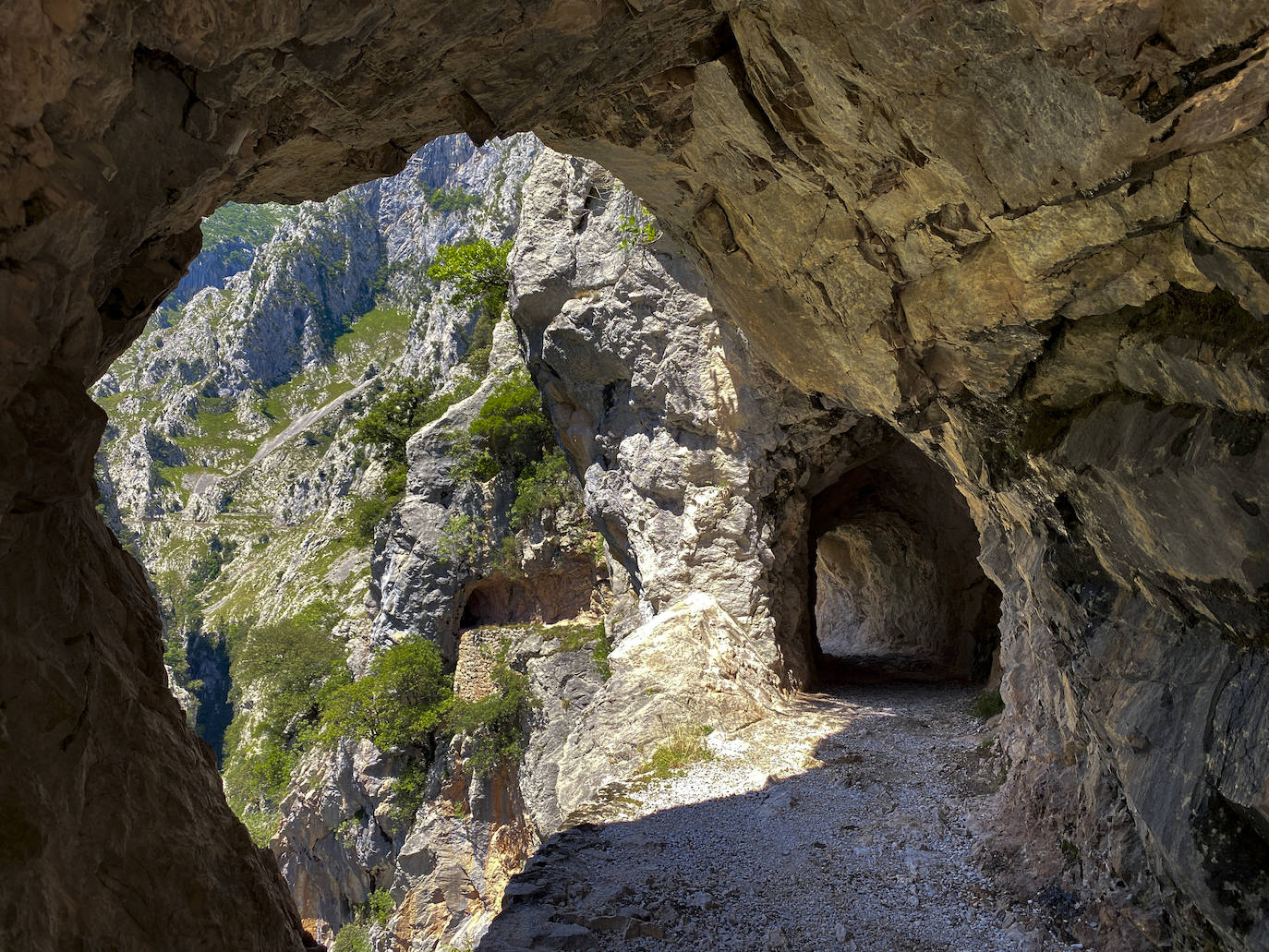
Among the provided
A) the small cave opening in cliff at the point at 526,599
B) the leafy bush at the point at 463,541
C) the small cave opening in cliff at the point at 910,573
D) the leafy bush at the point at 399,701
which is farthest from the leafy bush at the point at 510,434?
the small cave opening in cliff at the point at 910,573

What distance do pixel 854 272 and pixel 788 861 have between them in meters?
5.87

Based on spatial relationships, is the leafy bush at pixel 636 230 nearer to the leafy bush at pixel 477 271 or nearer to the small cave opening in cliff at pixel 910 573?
the small cave opening in cliff at pixel 910 573

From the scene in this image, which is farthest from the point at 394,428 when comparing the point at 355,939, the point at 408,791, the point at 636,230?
the point at 636,230

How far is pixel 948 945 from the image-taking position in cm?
603

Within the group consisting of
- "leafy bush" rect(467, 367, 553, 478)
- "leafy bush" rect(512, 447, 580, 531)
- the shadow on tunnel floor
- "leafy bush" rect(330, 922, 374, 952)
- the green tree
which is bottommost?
"leafy bush" rect(330, 922, 374, 952)

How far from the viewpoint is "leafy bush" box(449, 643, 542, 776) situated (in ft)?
60.4

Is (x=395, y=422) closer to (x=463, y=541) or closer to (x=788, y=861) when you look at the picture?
(x=463, y=541)

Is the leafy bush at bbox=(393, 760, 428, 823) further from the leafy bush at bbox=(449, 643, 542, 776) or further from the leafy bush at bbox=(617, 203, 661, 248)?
the leafy bush at bbox=(617, 203, 661, 248)

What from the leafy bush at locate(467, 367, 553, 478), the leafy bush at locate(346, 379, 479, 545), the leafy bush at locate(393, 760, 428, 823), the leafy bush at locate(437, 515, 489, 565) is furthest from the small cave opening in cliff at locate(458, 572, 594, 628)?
the leafy bush at locate(346, 379, 479, 545)

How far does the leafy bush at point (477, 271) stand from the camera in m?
24.1

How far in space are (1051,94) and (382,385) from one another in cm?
7543

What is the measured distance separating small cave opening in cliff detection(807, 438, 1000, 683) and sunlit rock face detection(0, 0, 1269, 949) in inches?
410

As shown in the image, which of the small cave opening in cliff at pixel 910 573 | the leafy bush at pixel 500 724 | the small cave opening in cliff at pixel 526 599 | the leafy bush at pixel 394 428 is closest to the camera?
the small cave opening in cliff at pixel 910 573

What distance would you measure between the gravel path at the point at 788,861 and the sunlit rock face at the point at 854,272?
121cm
